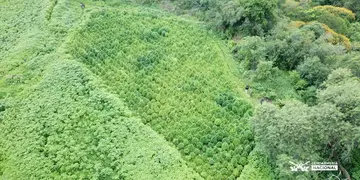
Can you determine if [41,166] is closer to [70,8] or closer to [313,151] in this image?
[313,151]

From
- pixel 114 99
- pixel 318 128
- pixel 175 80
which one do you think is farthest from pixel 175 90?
pixel 318 128

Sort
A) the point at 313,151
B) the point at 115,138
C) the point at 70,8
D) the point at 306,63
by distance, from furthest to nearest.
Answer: the point at 70,8
the point at 306,63
the point at 115,138
the point at 313,151

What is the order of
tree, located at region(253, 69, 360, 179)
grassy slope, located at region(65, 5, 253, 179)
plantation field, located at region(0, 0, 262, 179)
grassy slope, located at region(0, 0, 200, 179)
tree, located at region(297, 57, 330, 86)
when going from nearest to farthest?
tree, located at region(253, 69, 360, 179)
grassy slope, located at region(0, 0, 200, 179)
plantation field, located at region(0, 0, 262, 179)
grassy slope, located at region(65, 5, 253, 179)
tree, located at region(297, 57, 330, 86)

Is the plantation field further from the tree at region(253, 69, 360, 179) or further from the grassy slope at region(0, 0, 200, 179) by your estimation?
the tree at region(253, 69, 360, 179)

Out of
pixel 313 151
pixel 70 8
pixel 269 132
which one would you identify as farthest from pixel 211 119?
pixel 70 8

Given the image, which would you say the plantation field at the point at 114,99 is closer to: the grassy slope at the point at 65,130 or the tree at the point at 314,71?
the grassy slope at the point at 65,130

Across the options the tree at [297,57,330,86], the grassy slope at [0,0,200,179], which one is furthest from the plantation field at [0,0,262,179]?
the tree at [297,57,330,86]
